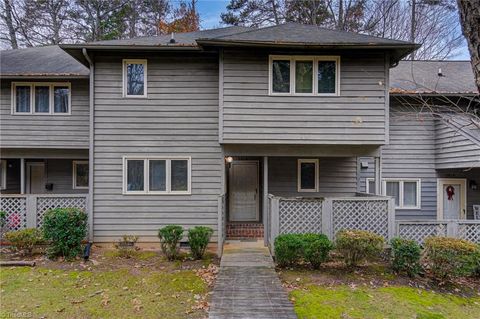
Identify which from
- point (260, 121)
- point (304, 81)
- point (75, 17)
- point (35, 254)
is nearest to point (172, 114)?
point (260, 121)

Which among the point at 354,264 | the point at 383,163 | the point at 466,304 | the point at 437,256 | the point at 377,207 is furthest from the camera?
the point at 383,163

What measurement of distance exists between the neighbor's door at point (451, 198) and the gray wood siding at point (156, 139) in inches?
307

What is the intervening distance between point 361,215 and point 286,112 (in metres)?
3.19

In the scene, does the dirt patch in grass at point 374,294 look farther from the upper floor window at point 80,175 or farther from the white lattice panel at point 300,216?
the upper floor window at point 80,175

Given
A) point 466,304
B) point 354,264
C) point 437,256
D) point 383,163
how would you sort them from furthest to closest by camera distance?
1. point 383,163
2. point 354,264
3. point 437,256
4. point 466,304

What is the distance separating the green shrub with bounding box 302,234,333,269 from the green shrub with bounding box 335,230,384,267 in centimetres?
33

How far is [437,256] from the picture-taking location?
656cm

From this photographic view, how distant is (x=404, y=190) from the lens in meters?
11.0

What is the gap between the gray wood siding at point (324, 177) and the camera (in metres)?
10.1

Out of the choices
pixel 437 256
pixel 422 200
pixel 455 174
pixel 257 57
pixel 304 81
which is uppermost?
pixel 257 57

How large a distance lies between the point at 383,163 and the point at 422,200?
186cm

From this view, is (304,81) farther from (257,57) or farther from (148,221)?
(148,221)

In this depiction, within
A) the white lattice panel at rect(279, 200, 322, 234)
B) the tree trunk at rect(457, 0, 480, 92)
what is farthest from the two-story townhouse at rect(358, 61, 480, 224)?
the tree trunk at rect(457, 0, 480, 92)

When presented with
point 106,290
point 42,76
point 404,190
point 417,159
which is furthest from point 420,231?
Result: point 42,76
